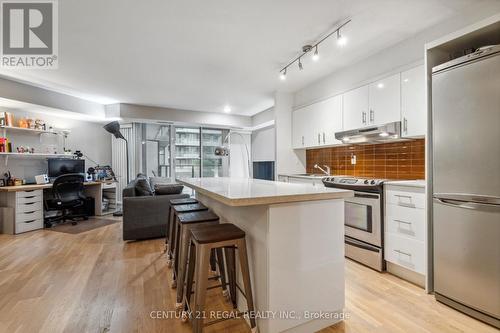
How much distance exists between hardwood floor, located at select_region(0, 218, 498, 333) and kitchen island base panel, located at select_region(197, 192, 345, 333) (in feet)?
0.93

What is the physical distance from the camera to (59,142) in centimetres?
511

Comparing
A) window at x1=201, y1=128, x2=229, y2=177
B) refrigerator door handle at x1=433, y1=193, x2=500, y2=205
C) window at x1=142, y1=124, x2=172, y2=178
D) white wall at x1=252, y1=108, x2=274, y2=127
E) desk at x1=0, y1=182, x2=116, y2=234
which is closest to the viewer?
refrigerator door handle at x1=433, y1=193, x2=500, y2=205

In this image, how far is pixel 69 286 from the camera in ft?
7.34

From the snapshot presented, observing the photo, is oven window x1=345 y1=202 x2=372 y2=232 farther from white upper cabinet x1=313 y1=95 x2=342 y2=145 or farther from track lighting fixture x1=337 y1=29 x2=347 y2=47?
track lighting fixture x1=337 y1=29 x2=347 y2=47

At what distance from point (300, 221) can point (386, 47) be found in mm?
2501

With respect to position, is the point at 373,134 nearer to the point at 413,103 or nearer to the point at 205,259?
the point at 413,103

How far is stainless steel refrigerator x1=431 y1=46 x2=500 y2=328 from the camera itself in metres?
1.67

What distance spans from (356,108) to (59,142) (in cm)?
579

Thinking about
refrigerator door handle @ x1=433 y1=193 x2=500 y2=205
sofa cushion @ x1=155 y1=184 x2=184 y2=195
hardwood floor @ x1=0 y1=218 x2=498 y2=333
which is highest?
refrigerator door handle @ x1=433 y1=193 x2=500 y2=205

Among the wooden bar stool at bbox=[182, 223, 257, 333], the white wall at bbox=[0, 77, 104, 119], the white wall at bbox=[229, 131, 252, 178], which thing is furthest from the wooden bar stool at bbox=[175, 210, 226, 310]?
the white wall at bbox=[229, 131, 252, 178]

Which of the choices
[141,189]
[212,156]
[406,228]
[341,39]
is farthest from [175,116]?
[406,228]

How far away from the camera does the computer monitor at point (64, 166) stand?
4.77 m

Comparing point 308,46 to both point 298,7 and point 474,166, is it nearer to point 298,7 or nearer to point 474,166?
point 298,7

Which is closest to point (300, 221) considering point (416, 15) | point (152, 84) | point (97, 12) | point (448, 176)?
point (448, 176)
